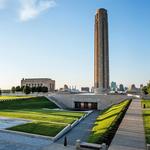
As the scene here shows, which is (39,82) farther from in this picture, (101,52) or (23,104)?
(23,104)

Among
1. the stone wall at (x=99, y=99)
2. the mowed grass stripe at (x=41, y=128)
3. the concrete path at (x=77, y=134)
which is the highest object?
the stone wall at (x=99, y=99)

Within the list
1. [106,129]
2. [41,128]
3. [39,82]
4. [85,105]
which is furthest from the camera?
[39,82]

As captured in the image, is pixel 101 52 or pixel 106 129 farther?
pixel 101 52

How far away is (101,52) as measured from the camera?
9525 cm

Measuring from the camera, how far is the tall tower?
313 ft

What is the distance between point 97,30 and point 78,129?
70718 millimetres

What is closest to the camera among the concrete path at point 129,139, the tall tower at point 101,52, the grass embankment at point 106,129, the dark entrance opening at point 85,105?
the concrete path at point 129,139

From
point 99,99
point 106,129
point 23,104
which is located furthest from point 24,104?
point 106,129

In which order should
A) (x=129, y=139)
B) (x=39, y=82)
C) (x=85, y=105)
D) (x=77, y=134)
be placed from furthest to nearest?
(x=39, y=82), (x=85, y=105), (x=77, y=134), (x=129, y=139)

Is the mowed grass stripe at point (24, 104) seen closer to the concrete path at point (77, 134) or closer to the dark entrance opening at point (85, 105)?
the dark entrance opening at point (85, 105)

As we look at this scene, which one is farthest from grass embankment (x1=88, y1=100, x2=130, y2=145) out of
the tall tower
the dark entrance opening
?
the tall tower

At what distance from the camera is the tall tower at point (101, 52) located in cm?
Answer: 9539

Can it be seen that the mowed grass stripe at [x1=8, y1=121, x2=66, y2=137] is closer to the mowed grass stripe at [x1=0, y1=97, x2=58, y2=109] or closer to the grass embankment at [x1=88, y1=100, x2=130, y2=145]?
the grass embankment at [x1=88, y1=100, x2=130, y2=145]

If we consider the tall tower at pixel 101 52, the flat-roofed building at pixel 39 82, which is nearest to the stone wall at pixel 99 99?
the tall tower at pixel 101 52
